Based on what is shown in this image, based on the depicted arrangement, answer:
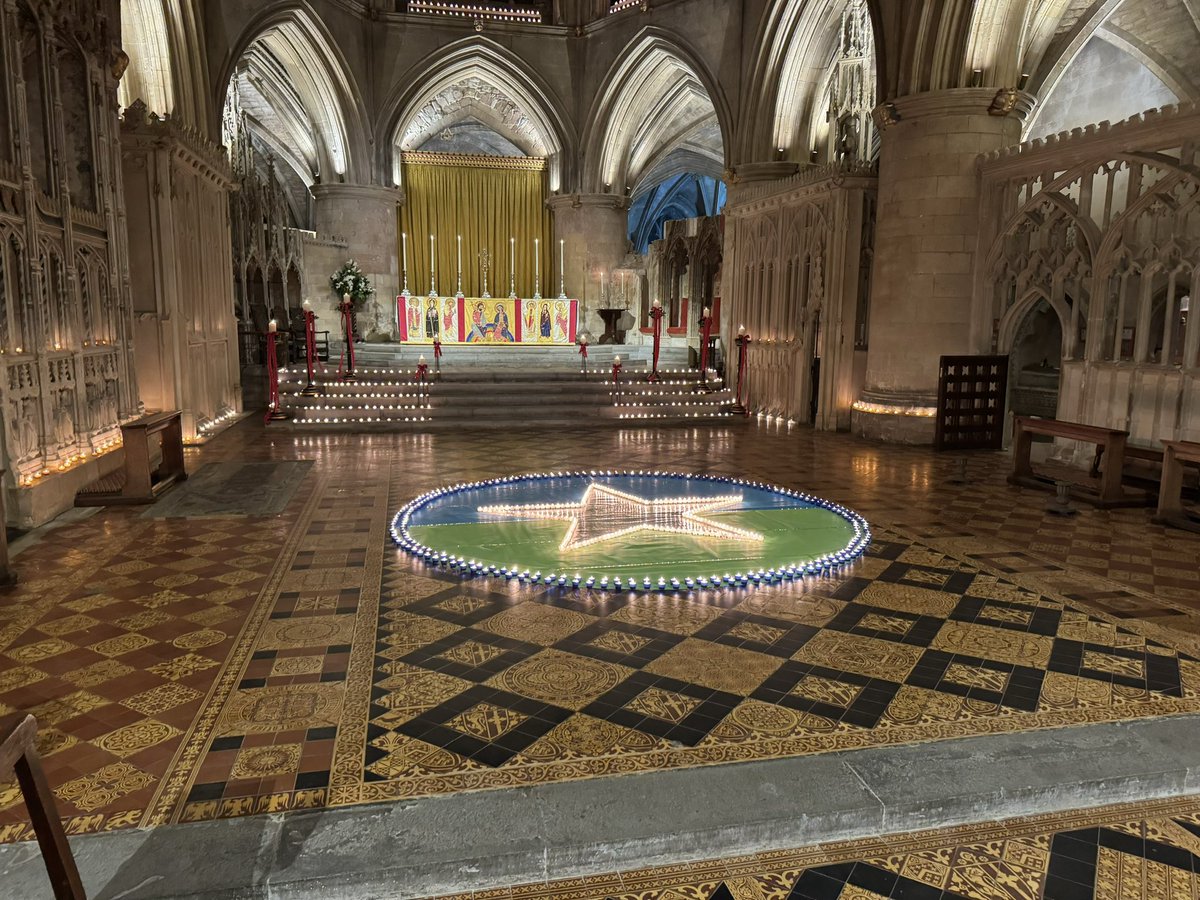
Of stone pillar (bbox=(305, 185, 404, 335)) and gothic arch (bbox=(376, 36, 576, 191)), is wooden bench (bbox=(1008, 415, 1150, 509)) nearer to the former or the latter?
gothic arch (bbox=(376, 36, 576, 191))

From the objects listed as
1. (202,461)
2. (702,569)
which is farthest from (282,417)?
(702,569)

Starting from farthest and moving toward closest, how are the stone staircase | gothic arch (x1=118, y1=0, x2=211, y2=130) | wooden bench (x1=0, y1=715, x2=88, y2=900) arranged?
the stone staircase < gothic arch (x1=118, y1=0, x2=211, y2=130) < wooden bench (x1=0, y1=715, x2=88, y2=900)

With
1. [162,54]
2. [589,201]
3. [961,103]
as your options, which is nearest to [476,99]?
[589,201]

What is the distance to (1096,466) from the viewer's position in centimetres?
784

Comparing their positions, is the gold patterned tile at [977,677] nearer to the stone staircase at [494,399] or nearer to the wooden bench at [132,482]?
the wooden bench at [132,482]

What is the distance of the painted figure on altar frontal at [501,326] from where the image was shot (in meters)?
18.1

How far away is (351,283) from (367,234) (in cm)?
155

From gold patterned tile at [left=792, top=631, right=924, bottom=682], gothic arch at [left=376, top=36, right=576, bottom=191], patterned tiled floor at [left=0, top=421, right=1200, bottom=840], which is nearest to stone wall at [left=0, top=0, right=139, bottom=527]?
patterned tiled floor at [left=0, top=421, right=1200, bottom=840]

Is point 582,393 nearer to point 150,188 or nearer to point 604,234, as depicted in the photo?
point 150,188

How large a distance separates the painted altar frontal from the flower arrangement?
0.79 meters

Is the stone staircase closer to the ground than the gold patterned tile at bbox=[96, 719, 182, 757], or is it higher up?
higher up

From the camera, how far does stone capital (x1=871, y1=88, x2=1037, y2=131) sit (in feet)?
32.5

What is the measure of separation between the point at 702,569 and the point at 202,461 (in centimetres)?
611

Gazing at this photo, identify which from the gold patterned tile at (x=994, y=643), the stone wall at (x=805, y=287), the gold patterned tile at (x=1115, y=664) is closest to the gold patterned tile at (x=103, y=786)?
the gold patterned tile at (x=994, y=643)
